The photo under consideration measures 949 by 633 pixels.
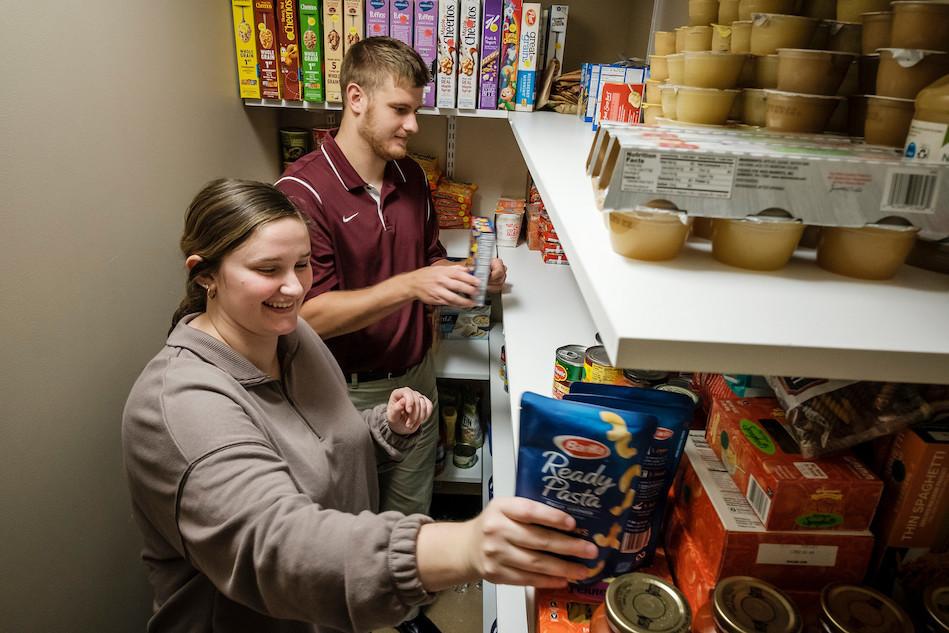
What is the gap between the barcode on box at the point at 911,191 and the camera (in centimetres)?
55

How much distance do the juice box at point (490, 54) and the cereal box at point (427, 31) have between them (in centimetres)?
19

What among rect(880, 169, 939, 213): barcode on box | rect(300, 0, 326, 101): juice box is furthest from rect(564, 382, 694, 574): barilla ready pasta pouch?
rect(300, 0, 326, 101): juice box

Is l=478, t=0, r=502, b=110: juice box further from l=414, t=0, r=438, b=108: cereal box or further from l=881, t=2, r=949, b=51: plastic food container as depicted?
l=881, t=2, r=949, b=51: plastic food container

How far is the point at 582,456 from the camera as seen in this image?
0.64 m

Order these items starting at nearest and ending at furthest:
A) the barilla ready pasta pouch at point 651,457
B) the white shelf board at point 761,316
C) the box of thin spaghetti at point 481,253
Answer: the white shelf board at point 761,316
the barilla ready pasta pouch at point 651,457
the box of thin spaghetti at point 481,253

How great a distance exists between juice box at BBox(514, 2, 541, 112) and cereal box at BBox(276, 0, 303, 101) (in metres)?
0.89

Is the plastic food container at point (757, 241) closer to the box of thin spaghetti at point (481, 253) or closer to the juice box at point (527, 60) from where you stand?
the box of thin spaghetti at point (481, 253)

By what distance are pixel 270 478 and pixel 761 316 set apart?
698 mm

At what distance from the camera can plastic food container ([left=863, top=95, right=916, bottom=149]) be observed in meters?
0.66

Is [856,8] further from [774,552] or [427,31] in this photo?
[427,31]

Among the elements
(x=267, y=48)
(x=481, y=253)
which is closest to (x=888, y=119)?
(x=481, y=253)

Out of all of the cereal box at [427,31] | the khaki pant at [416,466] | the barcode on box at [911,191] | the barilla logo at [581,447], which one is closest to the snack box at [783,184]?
the barcode on box at [911,191]

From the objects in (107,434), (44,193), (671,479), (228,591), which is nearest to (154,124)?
(44,193)

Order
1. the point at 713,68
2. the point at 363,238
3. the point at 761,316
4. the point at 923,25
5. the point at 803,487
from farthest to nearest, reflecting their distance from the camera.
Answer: the point at 363,238, the point at 713,68, the point at 803,487, the point at 923,25, the point at 761,316
